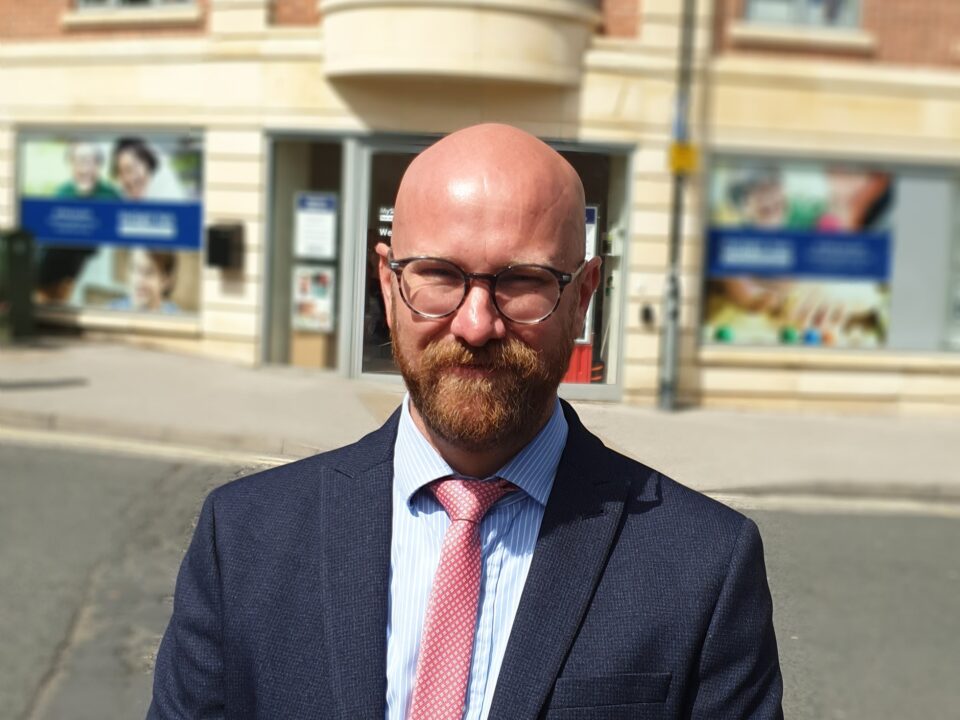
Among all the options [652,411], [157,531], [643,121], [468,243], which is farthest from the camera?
[643,121]

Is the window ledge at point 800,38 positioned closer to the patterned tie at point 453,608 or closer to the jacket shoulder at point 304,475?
the jacket shoulder at point 304,475

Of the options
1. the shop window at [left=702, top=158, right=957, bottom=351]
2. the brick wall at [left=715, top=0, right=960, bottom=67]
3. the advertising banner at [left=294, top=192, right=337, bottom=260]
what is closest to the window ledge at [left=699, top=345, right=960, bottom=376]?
the shop window at [left=702, top=158, right=957, bottom=351]

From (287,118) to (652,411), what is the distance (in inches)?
433

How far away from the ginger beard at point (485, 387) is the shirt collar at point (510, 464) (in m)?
0.06

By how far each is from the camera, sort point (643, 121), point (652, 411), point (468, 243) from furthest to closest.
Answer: point (643, 121) < point (652, 411) < point (468, 243)

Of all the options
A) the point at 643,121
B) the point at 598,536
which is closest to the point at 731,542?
the point at 598,536

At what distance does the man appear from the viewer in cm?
155

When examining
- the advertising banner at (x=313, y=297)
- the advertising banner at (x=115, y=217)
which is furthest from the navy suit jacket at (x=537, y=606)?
the advertising banner at (x=115, y=217)

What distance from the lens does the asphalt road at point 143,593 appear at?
14.9 ft

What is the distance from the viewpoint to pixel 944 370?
13.5 m

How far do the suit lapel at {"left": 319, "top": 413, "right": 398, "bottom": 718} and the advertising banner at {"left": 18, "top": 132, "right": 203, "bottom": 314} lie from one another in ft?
41.2

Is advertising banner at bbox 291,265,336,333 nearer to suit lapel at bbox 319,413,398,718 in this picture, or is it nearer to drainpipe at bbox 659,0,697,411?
drainpipe at bbox 659,0,697,411

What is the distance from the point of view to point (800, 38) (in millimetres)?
13141

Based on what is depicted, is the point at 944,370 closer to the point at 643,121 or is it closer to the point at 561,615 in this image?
the point at 643,121
